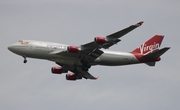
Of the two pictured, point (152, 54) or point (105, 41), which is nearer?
point (105, 41)

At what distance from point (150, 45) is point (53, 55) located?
19654mm

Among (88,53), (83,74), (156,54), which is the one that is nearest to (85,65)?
(88,53)

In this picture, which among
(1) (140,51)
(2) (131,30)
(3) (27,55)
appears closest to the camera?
(2) (131,30)

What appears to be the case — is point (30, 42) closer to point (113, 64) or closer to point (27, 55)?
point (27, 55)

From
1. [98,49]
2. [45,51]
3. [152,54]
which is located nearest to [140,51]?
[152,54]

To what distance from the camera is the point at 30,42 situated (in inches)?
3167

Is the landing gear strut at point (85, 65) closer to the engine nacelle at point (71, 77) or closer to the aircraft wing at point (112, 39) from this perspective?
the aircraft wing at point (112, 39)

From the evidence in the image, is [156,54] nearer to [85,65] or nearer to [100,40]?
[100,40]

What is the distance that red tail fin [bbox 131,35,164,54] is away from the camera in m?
88.0

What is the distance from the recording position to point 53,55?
79.7 meters

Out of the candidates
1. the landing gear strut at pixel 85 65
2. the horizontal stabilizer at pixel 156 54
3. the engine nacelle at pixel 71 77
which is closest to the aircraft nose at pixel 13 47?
the landing gear strut at pixel 85 65

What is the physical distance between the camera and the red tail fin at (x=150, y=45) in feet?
289

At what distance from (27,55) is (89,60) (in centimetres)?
1086

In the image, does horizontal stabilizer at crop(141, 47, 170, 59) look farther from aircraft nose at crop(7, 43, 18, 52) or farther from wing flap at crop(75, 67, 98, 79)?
aircraft nose at crop(7, 43, 18, 52)
